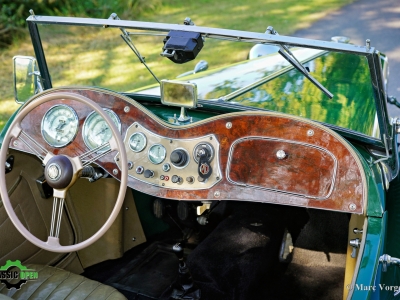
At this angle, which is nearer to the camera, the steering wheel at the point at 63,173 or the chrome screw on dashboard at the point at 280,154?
the steering wheel at the point at 63,173

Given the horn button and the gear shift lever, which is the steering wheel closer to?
the horn button

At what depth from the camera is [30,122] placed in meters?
2.56

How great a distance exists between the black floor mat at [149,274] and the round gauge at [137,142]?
102 cm

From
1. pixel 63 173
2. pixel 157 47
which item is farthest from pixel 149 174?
pixel 157 47

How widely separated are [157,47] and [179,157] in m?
1.91

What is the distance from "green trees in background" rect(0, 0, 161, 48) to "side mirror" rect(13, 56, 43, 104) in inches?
195

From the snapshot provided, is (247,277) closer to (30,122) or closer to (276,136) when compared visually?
(276,136)

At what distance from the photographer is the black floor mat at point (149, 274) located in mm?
3080

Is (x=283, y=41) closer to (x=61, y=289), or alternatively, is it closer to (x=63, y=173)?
(x=63, y=173)

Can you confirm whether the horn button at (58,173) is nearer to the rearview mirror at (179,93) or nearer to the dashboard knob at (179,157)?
the dashboard knob at (179,157)

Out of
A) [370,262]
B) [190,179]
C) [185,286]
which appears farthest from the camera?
[185,286]

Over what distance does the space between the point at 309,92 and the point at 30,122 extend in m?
1.59

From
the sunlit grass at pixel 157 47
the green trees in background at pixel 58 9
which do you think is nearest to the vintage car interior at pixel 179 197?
the sunlit grass at pixel 157 47

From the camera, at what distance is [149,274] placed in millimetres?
3213
